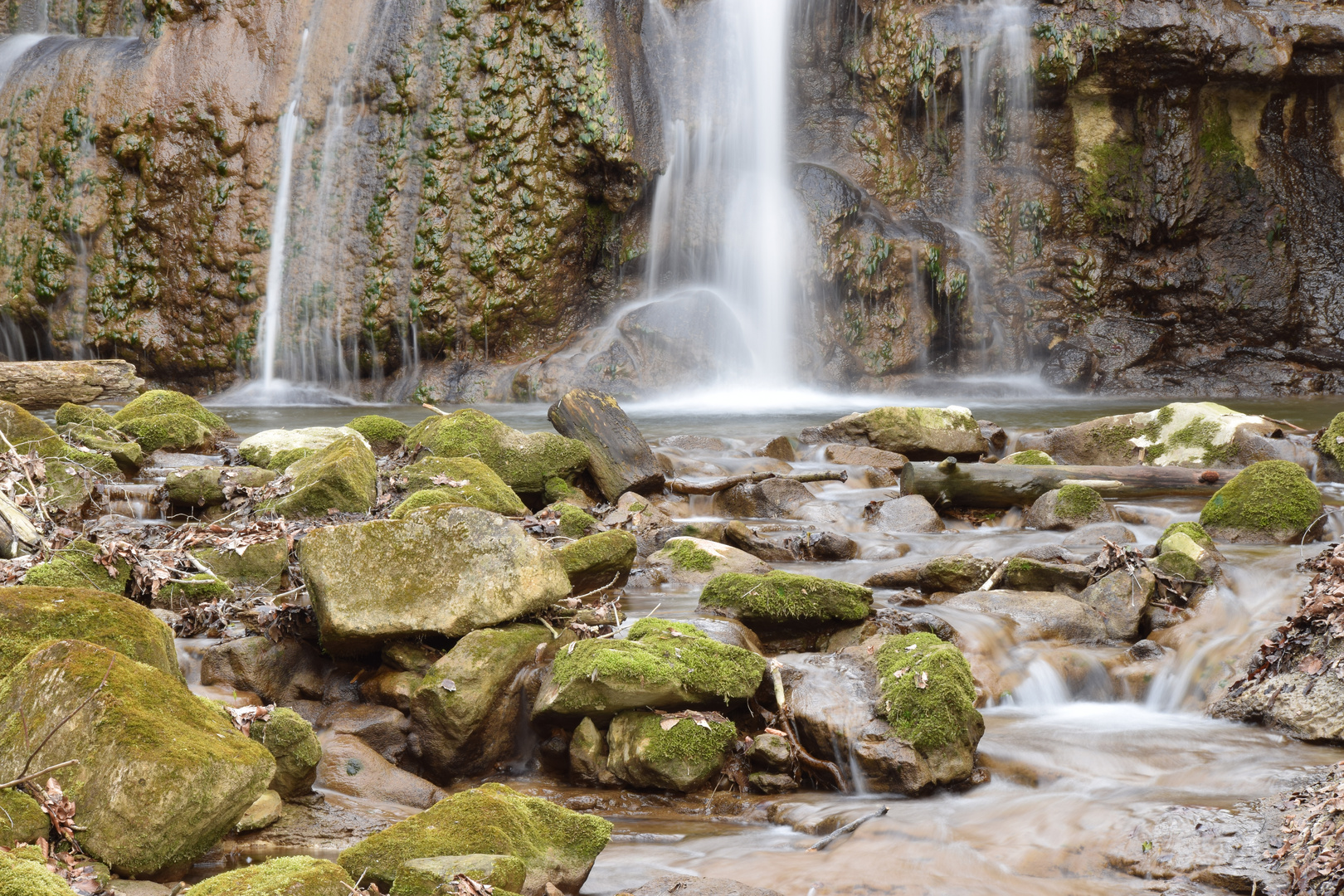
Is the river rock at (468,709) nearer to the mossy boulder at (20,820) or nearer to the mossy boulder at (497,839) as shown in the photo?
the mossy boulder at (497,839)

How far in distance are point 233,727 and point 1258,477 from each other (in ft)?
22.8

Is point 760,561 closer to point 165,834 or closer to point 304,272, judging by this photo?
point 165,834

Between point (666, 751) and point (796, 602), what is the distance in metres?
1.42

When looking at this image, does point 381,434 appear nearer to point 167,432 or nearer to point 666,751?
point 167,432

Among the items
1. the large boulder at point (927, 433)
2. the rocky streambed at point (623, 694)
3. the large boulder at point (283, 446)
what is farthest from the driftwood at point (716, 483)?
the large boulder at point (283, 446)

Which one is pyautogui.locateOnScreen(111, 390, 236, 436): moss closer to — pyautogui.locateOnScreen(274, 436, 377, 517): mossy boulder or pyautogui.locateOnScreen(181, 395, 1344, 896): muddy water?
pyautogui.locateOnScreen(274, 436, 377, 517): mossy boulder

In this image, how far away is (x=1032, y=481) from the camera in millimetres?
8305

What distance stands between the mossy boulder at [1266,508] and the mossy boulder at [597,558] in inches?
170

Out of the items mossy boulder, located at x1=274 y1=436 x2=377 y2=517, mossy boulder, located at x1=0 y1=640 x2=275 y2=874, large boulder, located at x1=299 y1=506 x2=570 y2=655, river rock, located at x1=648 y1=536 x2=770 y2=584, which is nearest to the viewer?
mossy boulder, located at x1=0 y1=640 x2=275 y2=874

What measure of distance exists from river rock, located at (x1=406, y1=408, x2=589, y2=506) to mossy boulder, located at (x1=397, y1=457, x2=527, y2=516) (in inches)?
32.3

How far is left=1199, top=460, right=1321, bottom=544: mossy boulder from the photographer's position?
7.02m

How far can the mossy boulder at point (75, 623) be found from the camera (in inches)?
130

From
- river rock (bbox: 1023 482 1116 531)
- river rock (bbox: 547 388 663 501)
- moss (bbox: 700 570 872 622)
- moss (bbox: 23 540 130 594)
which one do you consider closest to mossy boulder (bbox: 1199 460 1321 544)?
river rock (bbox: 1023 482 1116 531)

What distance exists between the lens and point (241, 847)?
3.14 m
